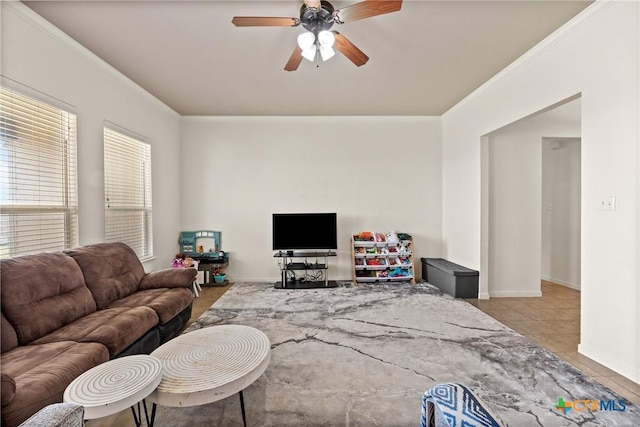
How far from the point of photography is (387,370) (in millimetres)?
2141

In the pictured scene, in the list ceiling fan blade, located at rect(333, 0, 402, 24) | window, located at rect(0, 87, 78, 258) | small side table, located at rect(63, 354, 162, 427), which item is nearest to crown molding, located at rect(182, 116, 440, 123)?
window, located at rect(0, 87, 78, 258)

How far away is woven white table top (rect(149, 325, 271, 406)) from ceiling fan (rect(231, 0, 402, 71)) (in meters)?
2.23

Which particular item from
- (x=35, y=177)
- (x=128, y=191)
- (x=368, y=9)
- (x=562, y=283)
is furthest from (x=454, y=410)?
(x=562, y=283)

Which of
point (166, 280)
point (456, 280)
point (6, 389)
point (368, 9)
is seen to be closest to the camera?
point (6, 389)

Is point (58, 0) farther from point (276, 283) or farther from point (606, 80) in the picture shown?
point (606, 80)

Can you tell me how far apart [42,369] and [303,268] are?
10.7ft

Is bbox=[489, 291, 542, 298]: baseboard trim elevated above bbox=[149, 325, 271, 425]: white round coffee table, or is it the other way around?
bbox=[149, 325, 271, 425]: white round coffee table

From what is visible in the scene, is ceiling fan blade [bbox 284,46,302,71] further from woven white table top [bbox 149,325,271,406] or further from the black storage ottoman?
the black storage ottoman

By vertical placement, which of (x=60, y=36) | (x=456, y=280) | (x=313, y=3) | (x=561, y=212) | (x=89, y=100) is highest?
(x=60, y=36)

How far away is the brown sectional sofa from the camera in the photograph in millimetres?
1396

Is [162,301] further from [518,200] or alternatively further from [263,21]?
[518,200]

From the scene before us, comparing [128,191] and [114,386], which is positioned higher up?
[128,191]

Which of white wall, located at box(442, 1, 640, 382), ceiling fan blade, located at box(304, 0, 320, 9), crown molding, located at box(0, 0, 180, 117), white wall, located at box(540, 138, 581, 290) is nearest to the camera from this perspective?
ceiling fan blade, located at box(304, 0, 320, 9)

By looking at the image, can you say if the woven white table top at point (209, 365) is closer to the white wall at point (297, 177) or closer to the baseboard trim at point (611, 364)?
the baseboard trim at point (611, 364)
